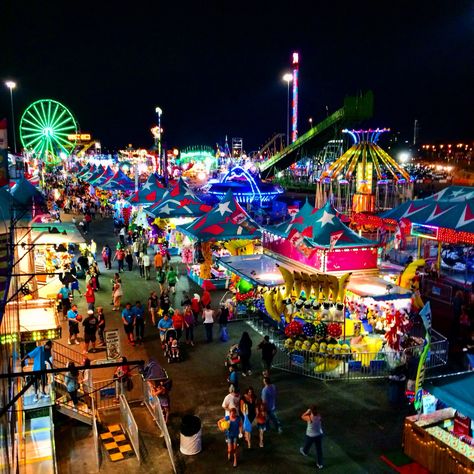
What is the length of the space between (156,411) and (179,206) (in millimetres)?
16436

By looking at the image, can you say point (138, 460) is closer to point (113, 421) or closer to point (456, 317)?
point (113, 421)

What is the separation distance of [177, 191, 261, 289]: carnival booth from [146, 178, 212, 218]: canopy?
4.36m

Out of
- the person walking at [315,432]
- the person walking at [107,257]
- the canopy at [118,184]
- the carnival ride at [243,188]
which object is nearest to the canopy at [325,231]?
the person walking at [315,432]

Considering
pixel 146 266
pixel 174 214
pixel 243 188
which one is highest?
pixel 243 188

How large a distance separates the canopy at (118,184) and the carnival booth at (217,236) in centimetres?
2342

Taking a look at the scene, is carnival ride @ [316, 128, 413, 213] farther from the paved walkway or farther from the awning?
the paved walkway

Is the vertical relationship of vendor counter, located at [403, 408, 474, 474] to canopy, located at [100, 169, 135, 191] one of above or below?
below

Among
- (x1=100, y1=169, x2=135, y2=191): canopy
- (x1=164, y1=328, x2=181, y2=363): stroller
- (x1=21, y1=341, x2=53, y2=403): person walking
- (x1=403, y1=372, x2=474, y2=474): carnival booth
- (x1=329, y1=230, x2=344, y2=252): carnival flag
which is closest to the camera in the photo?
(x1=403, y1=372, x2=474, y2=474): carnival booth

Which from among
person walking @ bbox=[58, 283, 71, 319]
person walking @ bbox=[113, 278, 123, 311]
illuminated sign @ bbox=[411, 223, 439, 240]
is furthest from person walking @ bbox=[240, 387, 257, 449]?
illuminated sign @ bbox=[411, 223, 439, 240]

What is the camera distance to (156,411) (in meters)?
9.12

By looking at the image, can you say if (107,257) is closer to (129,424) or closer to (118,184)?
(129,424)

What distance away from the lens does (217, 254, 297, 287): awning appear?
47.1ft

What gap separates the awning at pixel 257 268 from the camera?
1436cm

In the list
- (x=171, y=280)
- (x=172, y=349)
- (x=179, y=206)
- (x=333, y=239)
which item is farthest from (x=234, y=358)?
(x=179, y=206)
